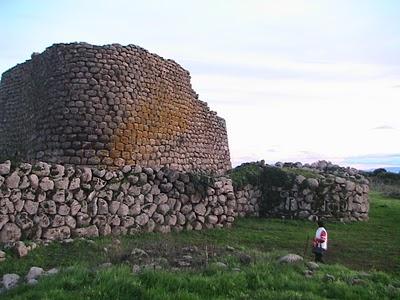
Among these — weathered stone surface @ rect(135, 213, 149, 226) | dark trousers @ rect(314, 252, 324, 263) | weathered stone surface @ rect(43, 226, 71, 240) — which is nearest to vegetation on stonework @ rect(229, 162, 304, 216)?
weathered stone surface @ rect(135, 213, 149, 226)

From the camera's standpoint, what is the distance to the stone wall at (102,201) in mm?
9133

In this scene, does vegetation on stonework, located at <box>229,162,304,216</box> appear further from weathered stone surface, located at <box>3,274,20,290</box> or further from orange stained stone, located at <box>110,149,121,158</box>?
weathered stone surface, located at <box>3,274,20,290</box>

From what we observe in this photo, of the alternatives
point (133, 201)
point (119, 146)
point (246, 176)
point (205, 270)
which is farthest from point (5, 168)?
point (246, 176)

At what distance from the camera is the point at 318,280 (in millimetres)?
6832

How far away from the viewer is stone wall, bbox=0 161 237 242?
913 cm

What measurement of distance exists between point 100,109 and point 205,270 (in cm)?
858

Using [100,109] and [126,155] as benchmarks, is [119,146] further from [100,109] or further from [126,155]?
[100,109]

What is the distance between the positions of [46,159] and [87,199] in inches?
194

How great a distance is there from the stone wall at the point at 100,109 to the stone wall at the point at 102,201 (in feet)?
10.5

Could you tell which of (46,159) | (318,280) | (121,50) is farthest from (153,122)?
(318,280)

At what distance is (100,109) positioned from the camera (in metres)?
14.6

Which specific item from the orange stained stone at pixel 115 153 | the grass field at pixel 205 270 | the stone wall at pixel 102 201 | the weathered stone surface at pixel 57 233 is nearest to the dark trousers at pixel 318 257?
the grass field at pixel 205 270

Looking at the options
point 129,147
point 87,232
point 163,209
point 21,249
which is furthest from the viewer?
point 129,147

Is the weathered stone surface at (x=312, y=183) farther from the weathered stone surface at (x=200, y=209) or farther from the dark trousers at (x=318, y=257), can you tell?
the dark trousers at (x=318, y=257)
